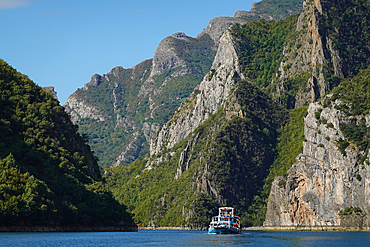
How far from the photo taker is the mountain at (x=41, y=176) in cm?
14724

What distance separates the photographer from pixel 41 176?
170 meters

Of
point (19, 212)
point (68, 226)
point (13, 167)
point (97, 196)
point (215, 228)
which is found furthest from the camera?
point (215, 228)

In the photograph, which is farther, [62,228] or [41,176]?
[41,176]

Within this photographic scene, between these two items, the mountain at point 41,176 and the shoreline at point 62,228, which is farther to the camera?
the shoreline at point 62,228

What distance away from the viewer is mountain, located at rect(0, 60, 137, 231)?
147 metres

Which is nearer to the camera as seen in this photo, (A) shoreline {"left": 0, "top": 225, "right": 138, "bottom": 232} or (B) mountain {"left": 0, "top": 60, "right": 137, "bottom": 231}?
(B) mountain {"left": 0, "top": 60, "right": 137, "bottom": 231}

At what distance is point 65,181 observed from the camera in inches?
6919

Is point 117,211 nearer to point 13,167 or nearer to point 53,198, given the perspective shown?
point 53,198

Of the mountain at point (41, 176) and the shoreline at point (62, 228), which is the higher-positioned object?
the mountain at point (41, 176)

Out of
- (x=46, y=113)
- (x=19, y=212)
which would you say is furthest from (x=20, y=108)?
(x=19, y=212)

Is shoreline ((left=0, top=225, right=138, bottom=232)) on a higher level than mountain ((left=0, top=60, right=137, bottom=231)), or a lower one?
lower

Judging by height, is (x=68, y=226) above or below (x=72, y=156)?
below

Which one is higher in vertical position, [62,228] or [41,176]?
[41,176]

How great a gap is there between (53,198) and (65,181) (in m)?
14.4
